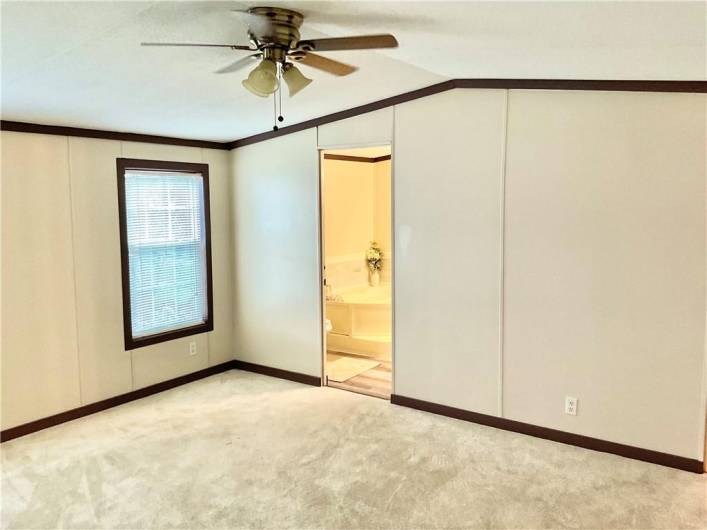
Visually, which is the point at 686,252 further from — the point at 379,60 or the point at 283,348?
the point at 283,348

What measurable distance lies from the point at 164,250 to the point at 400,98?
2.50 metres

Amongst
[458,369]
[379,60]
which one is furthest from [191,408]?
[379,60]

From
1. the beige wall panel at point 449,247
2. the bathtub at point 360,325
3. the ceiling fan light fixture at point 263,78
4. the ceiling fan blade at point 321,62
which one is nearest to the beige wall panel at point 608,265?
the beige wall panel at point 449,247

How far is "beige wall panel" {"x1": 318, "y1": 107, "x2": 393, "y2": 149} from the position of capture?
166 inches

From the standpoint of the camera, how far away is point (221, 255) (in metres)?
5.28

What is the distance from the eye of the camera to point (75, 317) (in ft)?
13.5

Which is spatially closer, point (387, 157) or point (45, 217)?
point (45, 217)

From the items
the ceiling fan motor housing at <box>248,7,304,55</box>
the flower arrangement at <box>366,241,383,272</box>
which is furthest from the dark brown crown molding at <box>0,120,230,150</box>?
the flower arrangement at <box>366,241,383,272</box>

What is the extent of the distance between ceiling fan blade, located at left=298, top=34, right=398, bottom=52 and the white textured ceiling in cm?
17

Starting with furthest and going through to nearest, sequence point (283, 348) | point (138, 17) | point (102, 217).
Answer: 1. point (283, 348)
2. point (102, 217)
3. point (138, 17)

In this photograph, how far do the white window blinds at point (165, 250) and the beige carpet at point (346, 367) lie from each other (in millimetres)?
1410

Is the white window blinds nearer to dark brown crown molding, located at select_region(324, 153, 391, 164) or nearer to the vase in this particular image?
dark brown crown molding, located at select_region(324, 153, 391, 164)

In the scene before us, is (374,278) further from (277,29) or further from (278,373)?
(277,29)

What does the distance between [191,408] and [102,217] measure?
1.74m
